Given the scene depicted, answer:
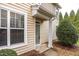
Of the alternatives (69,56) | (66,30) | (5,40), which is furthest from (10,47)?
(66,30)

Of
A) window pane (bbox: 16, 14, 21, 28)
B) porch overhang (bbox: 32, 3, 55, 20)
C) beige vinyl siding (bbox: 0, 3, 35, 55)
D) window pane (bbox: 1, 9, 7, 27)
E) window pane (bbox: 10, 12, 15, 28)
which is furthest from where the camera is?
porch overhang (bbox: 32, 3, 55, 20)

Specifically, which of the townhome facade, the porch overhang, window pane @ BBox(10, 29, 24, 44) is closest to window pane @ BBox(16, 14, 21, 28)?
the townhome facade

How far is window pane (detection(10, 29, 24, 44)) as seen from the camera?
3.78 meters

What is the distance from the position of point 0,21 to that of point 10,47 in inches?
22.0

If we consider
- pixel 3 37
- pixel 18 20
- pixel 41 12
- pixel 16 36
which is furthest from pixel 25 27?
pixel 41 12

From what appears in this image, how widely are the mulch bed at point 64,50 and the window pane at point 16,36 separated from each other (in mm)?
738

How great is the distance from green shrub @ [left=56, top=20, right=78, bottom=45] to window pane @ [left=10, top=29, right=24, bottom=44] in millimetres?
795

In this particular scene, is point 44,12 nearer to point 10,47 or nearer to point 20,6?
point 20,6

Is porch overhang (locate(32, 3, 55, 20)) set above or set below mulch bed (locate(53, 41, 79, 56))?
above

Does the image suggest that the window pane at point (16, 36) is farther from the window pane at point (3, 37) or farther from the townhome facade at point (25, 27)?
the window pane at point (3, 37)

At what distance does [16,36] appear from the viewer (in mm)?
3887

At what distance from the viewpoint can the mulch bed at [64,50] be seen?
3.76 metres

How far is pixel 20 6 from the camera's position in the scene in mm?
3865

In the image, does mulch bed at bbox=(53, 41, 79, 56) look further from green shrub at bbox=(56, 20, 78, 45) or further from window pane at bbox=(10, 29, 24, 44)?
window pane at bbox=(10, 29, 24, 44)
